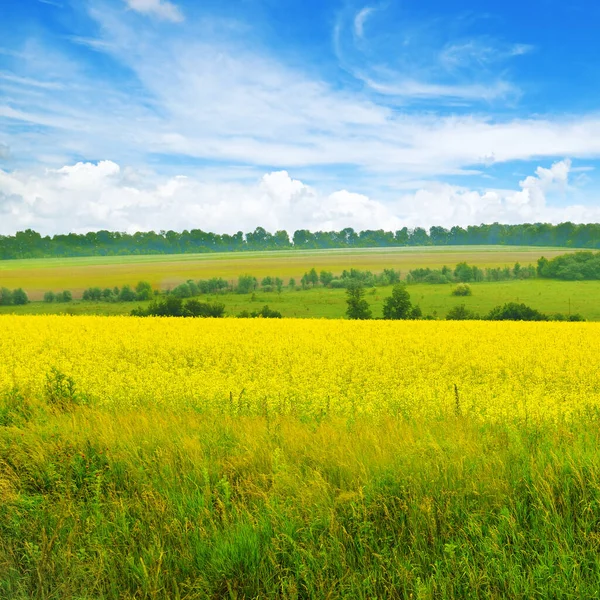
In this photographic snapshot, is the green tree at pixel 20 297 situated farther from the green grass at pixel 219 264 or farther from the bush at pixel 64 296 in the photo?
the bush at pixel 64 296

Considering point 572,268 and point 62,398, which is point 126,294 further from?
point 572,268

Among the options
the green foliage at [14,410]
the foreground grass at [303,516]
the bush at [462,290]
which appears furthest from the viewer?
the bush at [462,290]

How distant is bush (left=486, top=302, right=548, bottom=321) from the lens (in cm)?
3941

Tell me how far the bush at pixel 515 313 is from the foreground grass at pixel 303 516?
119 ft

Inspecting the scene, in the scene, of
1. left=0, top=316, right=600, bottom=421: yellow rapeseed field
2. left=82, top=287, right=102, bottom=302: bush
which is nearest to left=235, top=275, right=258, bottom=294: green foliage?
left=82, top=287, right=102, bottom=302: bush

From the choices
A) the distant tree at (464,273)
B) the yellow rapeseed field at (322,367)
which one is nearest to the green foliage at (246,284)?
the distant tree at (464,273)

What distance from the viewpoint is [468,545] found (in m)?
3.67

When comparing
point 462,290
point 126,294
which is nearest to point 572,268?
point 462,290

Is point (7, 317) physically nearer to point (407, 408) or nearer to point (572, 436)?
point (407, 408)

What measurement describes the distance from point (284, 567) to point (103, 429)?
10.5 feet

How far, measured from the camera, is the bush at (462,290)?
55700 mm

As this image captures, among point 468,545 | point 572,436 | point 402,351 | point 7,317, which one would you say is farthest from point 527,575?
point 7,317

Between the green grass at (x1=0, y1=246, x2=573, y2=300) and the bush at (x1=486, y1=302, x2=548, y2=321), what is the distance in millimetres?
26779

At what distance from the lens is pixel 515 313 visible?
39781 mm
